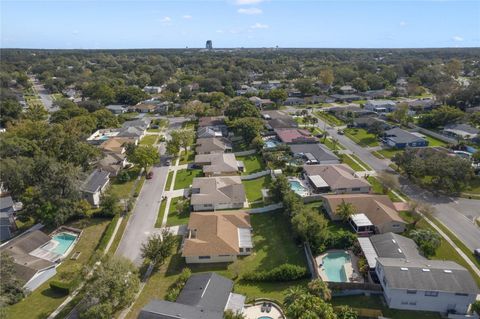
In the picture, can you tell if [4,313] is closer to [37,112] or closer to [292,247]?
[292,247]

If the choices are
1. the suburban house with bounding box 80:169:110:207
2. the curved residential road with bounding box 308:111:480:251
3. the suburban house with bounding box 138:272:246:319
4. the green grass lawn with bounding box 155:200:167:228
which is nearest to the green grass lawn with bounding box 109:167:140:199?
the suburban house with bounding box 80:169:110:207

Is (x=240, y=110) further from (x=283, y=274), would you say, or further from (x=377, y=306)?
(x=377, y=306)

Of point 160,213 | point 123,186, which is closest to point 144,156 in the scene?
point 123,186

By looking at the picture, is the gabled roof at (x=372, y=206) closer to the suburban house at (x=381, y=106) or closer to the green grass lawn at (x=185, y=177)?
the green grass lawn at (x=185, y=177)

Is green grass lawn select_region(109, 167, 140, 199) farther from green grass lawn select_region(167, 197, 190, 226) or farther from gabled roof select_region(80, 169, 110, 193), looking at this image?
green grass lawn select_region(167, 197, 190, 226)

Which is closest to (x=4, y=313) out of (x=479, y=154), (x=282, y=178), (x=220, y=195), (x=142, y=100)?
(x=220, y=195)

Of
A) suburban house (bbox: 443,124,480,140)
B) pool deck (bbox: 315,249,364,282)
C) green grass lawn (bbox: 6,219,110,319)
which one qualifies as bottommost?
green grass lawn (bbox: 6,219,110,319)
